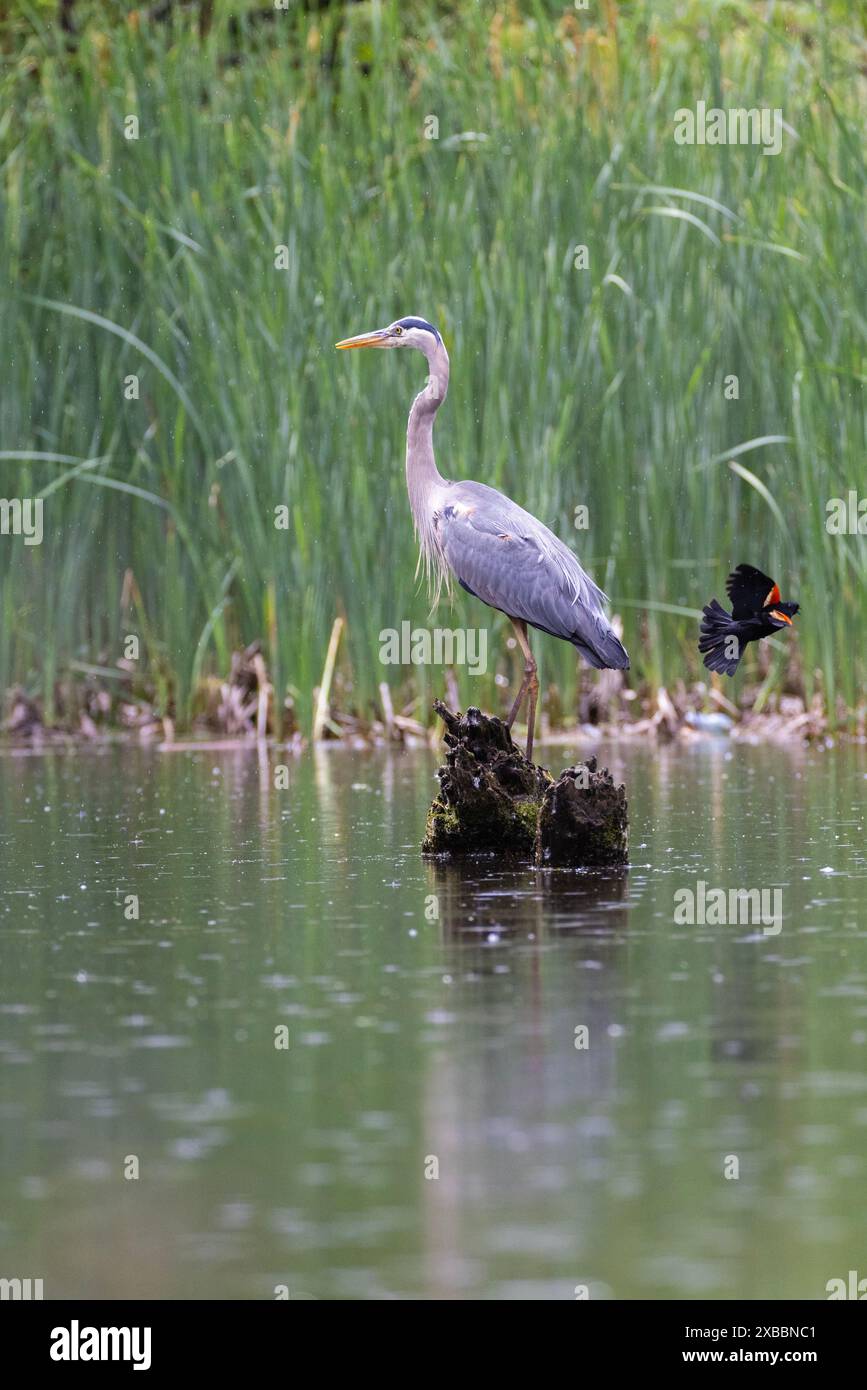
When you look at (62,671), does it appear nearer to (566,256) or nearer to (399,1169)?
(566,256)

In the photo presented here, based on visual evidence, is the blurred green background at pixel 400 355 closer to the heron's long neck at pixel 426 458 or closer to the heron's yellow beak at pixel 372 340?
the heron's yellow beak at pixel 372 340

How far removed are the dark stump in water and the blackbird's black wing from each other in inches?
40.4

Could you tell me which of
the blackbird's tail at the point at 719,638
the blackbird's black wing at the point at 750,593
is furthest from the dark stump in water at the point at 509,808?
the blackbird's black wing at the point at 750,593

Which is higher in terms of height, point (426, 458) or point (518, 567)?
point (426, 458)

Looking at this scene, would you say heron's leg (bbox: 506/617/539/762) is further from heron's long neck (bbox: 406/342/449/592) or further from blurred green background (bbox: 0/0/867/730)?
blurred green background (bbox: 0/0/867/730)

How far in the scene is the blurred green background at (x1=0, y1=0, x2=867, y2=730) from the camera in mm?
12688

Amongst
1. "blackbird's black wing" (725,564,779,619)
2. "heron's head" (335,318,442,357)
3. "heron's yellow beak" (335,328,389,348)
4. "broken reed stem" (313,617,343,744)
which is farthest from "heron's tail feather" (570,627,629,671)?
"broken reed stem" (313,617,343,744)

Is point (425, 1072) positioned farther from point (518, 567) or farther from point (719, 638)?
point (518, 567)

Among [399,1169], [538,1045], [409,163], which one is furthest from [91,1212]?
[409,163]

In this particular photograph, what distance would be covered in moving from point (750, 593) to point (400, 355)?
453cm

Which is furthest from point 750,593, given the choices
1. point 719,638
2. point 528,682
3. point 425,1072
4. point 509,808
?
point 425,1072

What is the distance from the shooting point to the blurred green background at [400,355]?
41.6 ft

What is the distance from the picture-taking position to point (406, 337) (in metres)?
10.7
